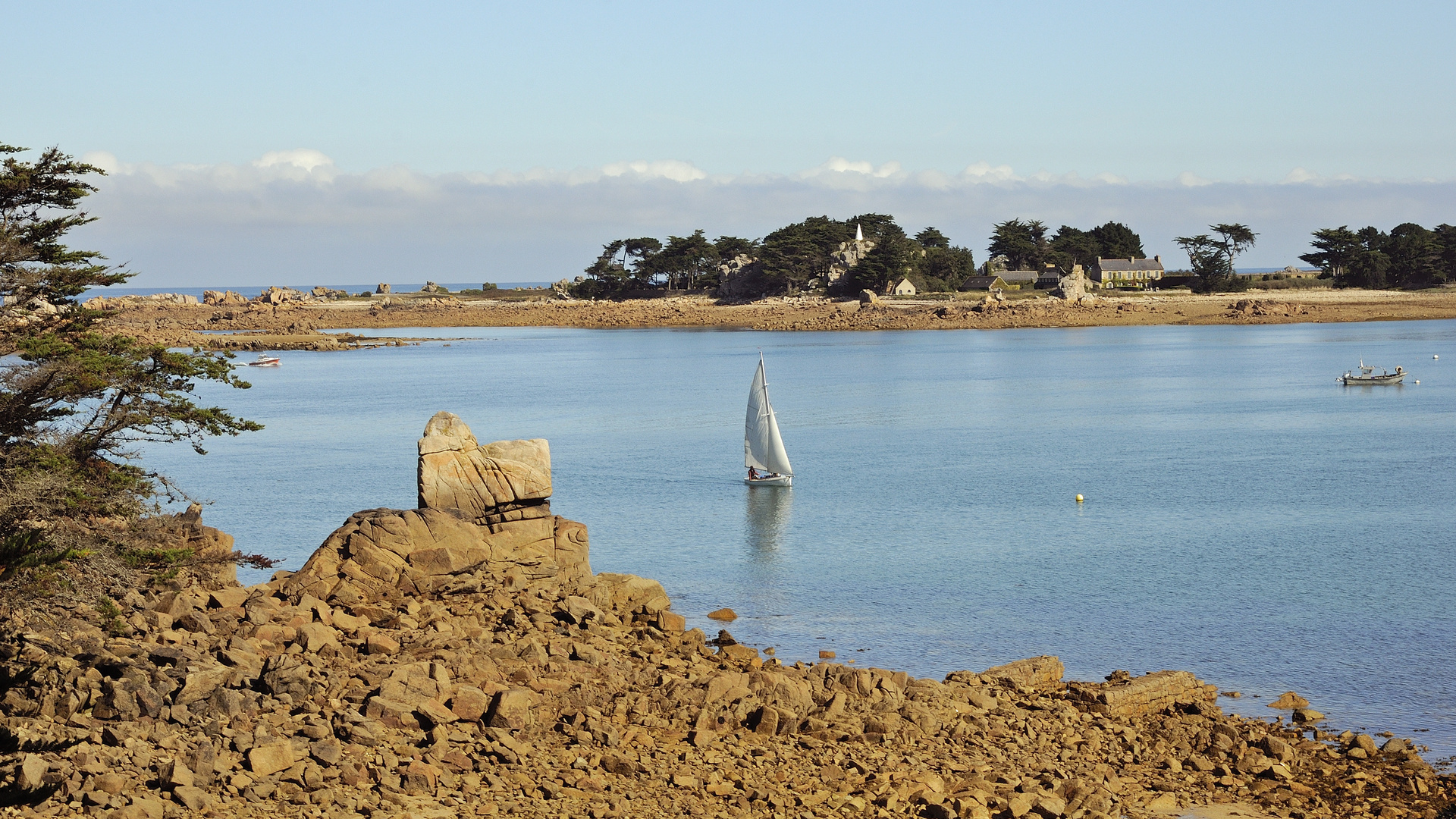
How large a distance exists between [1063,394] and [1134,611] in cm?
4986

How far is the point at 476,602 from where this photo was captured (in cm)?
2000

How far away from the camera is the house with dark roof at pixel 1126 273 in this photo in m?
159

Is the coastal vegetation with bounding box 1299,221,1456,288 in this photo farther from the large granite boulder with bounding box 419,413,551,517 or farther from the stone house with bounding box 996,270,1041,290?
the large granite boulder with bounding box 419,413,551,517

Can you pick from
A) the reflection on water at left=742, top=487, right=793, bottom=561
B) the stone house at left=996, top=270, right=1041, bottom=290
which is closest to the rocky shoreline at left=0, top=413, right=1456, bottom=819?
the reflection on water at left=742, top=487, right=793, bottom=561

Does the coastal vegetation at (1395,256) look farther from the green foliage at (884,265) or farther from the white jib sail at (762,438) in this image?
the white jib sail at (762,438)

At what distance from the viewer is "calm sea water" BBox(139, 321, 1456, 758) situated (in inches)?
902

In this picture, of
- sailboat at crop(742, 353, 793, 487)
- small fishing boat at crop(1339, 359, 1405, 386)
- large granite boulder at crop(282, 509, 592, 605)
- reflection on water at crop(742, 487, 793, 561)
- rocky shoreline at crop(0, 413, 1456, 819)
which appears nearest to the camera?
rocky shoreline at crop(0, 413, 1456, 819)

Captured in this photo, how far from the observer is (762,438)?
1704 inches

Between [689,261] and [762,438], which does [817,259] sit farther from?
[762,438]

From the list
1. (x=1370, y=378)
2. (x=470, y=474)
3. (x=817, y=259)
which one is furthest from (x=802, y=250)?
(x=470, y=474)

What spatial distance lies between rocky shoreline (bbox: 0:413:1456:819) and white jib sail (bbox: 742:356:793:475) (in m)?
22.3

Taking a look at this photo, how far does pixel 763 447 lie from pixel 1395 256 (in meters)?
131

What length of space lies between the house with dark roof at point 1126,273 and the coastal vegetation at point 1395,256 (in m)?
19.4

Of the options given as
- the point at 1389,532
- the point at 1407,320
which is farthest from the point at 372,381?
the point at 1407,320
